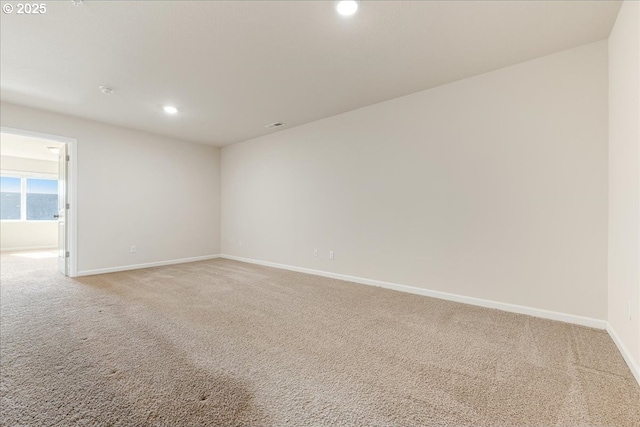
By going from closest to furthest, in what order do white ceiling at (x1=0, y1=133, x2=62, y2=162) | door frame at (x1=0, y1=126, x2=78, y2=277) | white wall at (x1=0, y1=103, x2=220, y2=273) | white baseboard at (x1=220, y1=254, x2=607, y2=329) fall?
white baseboard at (x1=220, y1=254, x2=607, y2=329) → door frame at (x1=0, y1=126, x2=78, y2=277) → white wall at (x1=0, y1=103, x2=220, y2=273) → white ceiling at (x1=0, y1=133, x2=62, y2=162)

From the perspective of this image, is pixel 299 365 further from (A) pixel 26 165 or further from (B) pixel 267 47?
(A) pixel 26 165

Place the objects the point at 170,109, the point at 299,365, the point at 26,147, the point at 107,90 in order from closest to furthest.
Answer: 1. the point at 299,365
2. the point at 107,90
3. the point at 170,109
4. the point at 26,147

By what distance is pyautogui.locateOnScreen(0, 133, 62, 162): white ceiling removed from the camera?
18.2ft

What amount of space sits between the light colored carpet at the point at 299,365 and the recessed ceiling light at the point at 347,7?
251cm

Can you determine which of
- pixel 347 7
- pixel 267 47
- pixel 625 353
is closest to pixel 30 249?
pixel 267 47

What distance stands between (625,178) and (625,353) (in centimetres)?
122

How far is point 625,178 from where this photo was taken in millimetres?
1994

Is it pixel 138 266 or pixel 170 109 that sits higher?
pixel 170 109

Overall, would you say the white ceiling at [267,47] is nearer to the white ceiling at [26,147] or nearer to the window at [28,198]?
the white ceiling at [26,147]

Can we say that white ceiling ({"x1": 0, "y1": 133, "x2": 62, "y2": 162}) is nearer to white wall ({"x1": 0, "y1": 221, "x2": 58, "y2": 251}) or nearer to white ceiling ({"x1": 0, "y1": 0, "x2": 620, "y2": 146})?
white wall ({"x1": 0, "y1": 221, "x2": 58, "y2": 251})

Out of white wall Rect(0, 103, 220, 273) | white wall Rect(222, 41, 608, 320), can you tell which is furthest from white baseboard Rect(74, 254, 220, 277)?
white wall Rect(222, 41, 608, 320)

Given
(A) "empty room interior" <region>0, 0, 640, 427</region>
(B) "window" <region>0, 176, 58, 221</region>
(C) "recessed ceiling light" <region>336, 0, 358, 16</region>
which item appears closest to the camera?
(A) "empty room interior" <region>0, 0, 640, 427</region>

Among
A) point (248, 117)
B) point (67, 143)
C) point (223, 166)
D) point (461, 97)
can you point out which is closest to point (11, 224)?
point (67, 143)

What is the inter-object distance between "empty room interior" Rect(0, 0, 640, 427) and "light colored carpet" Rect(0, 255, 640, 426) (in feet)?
0.05
